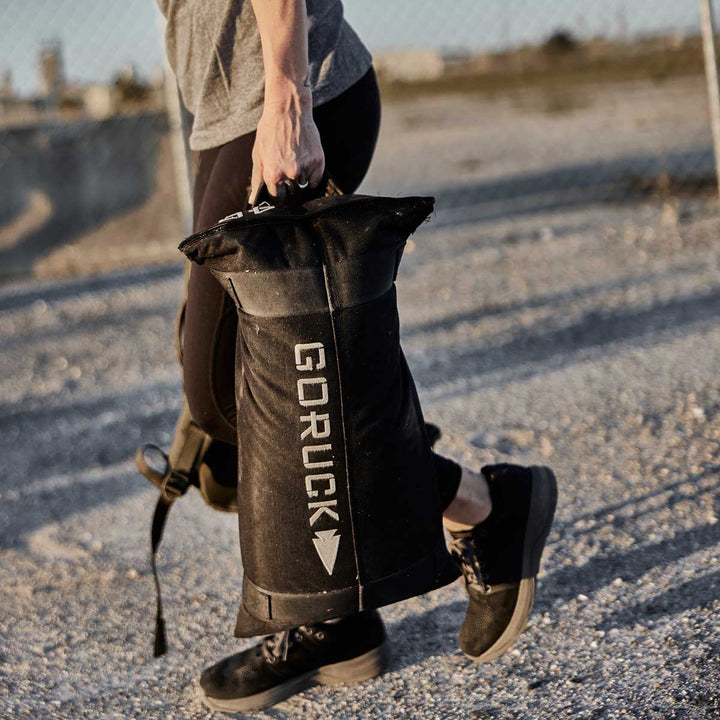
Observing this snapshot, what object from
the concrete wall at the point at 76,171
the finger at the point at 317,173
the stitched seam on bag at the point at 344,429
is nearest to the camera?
the stitched seam on bag at the point at 344,429

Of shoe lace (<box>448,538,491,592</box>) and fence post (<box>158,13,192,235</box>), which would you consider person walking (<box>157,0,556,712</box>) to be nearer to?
shoe lace (<box>448,538,491,592</box>)

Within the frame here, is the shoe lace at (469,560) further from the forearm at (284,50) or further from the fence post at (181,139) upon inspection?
the fence post at (181,139)

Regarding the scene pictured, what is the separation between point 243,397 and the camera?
66.8 inches

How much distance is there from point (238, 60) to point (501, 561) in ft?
3.80

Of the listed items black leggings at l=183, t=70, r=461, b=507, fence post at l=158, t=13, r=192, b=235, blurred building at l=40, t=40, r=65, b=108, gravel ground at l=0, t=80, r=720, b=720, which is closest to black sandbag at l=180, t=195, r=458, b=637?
black leggings at l=183, t=70, r=461, b=507

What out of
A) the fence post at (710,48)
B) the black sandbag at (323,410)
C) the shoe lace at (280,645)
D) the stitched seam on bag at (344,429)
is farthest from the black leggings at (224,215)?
the fence post at (710,48)

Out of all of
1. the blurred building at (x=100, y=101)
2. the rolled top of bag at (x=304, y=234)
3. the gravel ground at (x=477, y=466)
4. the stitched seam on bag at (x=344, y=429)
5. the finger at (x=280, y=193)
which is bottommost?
the gravel ground at (x=477, y=466)

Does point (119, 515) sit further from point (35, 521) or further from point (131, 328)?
point (131, 328)

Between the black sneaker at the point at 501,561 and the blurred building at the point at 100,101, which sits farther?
the blurred building at the point at 100,101

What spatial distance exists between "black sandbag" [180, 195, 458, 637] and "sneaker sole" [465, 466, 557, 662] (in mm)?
369

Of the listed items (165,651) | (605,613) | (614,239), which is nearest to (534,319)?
(614,239)

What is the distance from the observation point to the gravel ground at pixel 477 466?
2.03 metres

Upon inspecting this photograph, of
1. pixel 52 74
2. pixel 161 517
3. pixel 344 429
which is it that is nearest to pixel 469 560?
pixel 344 429

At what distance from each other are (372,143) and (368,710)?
46.1 inches
